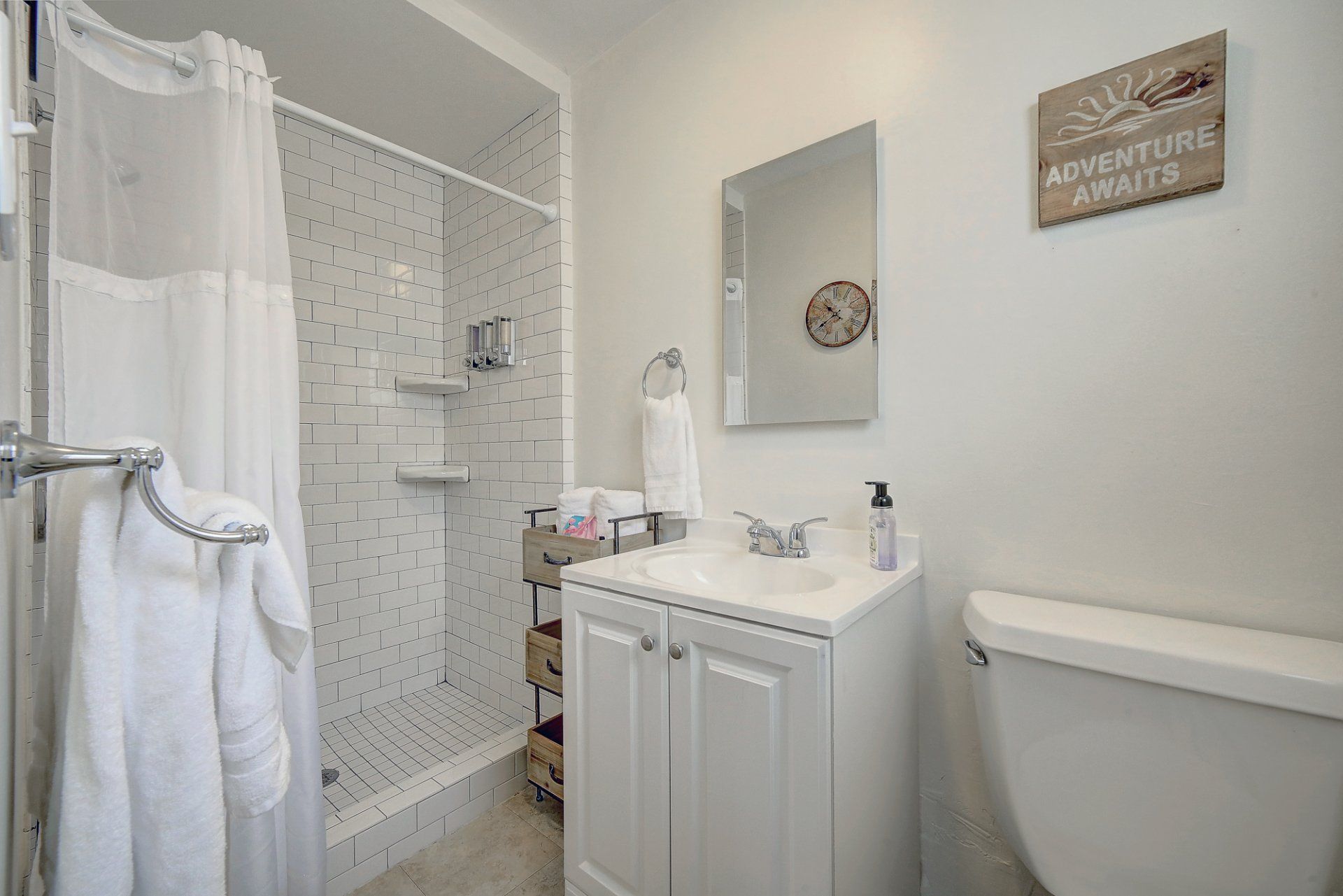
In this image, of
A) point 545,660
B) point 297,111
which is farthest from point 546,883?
point 297,111

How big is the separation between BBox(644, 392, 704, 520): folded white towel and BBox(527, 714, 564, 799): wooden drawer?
18 cm

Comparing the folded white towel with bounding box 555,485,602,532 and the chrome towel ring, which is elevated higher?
the chrome towel ring

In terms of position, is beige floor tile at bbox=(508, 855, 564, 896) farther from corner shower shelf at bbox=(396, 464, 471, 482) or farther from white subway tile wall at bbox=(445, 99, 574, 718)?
corner shower shelf at bbox=(396, 464, 471, 482)

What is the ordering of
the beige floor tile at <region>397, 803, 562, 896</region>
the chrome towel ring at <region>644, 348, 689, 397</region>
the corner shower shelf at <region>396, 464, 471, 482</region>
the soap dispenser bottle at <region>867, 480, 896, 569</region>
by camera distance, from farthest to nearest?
the corner shower shelf at <region>396, 464, 471, 482</region> < the chrome towel ring at <region>644, 348, 689, 397</region> < the beige floor tile at <region>397, 803, 562, 896</region> < the soap dispenser bottle at <region>867, 480, 896, 569</region>

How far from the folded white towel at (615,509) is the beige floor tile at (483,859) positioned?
0.91 meters

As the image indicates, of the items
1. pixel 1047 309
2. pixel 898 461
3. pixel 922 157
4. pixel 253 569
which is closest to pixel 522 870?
pixel 253 569

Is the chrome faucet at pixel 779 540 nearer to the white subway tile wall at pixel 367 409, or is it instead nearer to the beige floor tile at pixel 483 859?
the beige floor tile at pixel 483 859

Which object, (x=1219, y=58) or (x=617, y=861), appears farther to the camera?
(x=617, y=861)

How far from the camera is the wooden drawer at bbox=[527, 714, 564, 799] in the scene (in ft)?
5.16

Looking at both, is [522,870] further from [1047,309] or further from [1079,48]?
[1079,48]

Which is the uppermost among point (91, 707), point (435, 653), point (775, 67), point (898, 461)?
point (775, 67)

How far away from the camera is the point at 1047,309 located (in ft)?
3.58

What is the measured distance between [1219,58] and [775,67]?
3.03 ft

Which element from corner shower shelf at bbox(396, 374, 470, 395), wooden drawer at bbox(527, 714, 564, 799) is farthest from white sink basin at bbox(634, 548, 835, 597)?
corner shower shelf at bbox(396, 374, 470, 395)
